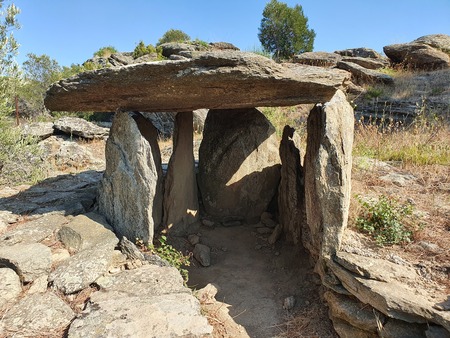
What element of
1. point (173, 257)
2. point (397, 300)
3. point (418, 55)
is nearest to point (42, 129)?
point (173, 257)

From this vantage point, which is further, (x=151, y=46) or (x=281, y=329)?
(x=151, y=46)

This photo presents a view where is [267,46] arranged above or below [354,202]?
above

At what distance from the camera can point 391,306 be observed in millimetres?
→ 2559

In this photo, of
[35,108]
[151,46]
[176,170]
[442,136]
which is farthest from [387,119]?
[35,108]

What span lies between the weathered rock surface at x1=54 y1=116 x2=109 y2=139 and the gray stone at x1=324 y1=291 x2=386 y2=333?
28.2 ft

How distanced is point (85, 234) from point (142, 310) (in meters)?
1.33

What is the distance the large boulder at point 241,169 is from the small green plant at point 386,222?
1.67m

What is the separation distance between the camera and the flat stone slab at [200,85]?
10.0ft

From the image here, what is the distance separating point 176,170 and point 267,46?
74.9 feet

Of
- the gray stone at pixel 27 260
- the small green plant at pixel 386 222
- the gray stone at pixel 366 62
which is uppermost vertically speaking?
the gray stone at pixel 366 62

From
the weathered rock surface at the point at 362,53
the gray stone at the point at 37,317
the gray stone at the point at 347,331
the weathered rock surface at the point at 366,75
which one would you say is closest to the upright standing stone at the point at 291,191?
the gray stone at the point at 347,331

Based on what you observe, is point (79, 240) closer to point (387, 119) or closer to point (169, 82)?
point (169, 82)

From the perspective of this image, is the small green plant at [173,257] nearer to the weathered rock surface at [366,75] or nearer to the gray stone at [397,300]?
the gray stone at [397,300]

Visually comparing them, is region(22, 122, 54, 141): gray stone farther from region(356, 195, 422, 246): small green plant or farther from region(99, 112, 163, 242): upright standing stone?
region(356, 195, 422, 246): small green plant
